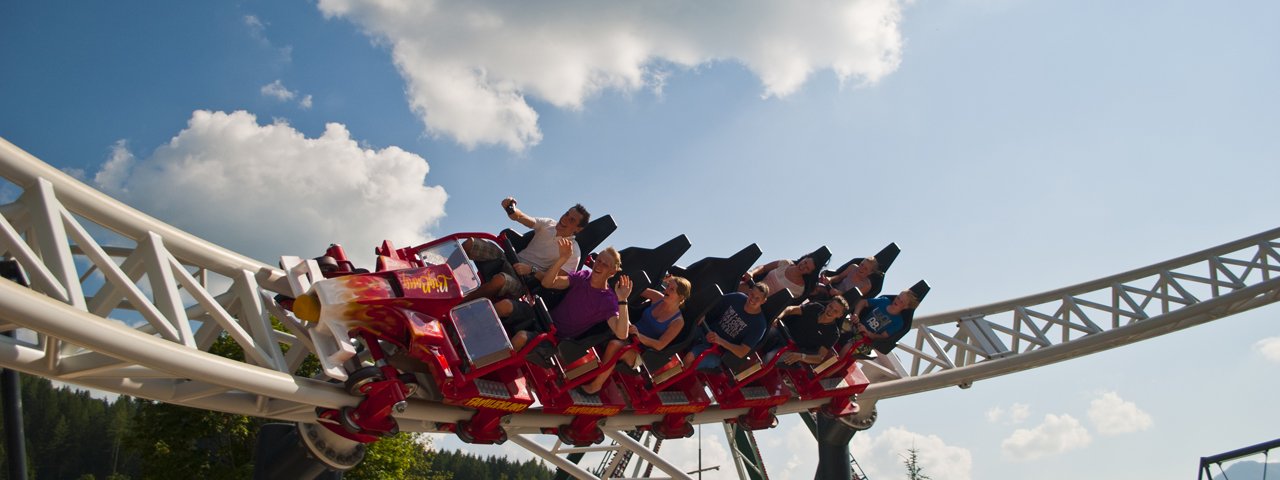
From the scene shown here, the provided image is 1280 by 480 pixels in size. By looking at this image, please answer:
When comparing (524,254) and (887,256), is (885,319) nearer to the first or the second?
(887,256)

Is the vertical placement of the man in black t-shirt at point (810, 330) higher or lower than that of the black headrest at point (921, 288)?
lower

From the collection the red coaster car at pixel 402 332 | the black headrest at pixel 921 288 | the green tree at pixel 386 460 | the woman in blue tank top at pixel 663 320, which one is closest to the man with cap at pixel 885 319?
the black headrest at pixel 921 288

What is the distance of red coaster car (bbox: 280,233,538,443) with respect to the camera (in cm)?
467

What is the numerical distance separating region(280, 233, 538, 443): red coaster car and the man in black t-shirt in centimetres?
289

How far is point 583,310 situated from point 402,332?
3.87 ft

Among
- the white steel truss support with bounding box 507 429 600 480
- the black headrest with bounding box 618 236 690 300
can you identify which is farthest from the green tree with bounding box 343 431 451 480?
the black headrest with bounding box 618 236 690 300

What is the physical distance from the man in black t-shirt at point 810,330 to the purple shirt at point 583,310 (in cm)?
223

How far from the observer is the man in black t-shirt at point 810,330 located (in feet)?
24.2

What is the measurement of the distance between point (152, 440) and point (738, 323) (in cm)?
1259

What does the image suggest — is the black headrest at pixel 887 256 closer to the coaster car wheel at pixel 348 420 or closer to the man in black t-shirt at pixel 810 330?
the man in black t-shirt at pixel 810 330

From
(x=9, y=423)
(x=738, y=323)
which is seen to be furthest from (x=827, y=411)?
(x=9, y=423)

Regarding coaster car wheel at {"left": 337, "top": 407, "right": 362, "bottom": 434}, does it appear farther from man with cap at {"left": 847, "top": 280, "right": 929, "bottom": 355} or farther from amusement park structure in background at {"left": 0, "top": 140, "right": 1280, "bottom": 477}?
man with cap at {"left": 847, "top": 280, "right": 929, "bottom": 355}

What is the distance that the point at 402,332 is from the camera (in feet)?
16.2

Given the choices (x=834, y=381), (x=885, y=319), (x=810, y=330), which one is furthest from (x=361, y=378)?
(x=885, y=319)
